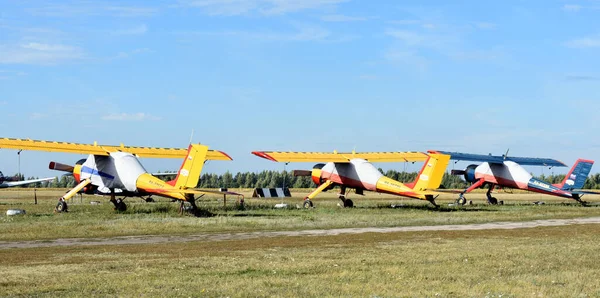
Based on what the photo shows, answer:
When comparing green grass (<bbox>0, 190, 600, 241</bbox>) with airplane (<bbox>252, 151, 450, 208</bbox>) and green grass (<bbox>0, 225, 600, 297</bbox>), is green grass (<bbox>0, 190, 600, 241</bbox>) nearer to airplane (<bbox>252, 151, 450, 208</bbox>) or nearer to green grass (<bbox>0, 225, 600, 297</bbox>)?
airplane (<bbox>252, 151, 450, 208</bbox>)

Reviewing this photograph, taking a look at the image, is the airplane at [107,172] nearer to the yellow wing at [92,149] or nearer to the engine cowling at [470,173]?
the yellow wing at [92,149]

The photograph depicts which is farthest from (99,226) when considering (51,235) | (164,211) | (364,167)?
(364,167)

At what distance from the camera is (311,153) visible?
50062 millimetres

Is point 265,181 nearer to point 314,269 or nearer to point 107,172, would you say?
point 107,172

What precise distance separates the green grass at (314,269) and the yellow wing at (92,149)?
59.5ft

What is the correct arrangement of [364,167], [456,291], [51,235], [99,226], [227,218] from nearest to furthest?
[456,291], [51,235], [99,226], [227,218], [364,167]

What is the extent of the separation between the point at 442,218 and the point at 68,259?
2115 centimetres

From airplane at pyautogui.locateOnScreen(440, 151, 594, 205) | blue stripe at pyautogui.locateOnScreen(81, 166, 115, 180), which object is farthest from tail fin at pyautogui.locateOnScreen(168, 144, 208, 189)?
airplane at pyautogui.locateOnScreen(440, 151, 594, 205)

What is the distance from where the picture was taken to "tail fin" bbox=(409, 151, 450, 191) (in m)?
42.7

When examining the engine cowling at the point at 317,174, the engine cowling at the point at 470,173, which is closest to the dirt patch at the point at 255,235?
the engine cowling at the point at 317,174

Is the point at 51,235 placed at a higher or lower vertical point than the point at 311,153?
lower

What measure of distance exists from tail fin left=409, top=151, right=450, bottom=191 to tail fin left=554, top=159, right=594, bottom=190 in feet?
48.4

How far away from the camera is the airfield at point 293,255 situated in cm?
1464

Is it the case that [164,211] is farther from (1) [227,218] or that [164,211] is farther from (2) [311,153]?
(2) [311,153]
